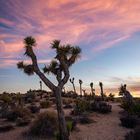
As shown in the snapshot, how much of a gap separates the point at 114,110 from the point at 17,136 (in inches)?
430

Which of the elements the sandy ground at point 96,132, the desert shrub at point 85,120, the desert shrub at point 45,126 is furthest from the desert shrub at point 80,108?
the desert shrub at point 45,126

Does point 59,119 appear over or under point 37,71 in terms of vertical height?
under

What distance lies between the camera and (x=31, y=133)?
17.1m

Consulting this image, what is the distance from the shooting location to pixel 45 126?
1717cm

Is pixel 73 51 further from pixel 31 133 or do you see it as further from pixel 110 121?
pixel 110 121

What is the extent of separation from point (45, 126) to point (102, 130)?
360 centimetres

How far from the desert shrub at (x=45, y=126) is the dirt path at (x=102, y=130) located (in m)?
1.28

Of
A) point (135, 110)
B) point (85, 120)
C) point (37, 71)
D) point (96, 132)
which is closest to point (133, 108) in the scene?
point (135, 110)

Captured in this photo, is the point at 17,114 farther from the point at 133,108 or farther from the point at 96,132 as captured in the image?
the point at 133,108

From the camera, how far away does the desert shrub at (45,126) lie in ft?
55.5

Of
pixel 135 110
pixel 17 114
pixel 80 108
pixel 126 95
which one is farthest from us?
pixel 126 95

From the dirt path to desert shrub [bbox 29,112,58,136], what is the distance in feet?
4.20

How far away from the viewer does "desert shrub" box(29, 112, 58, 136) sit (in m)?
16.9

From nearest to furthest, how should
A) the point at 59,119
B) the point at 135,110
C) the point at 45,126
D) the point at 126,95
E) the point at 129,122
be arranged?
the point at 59,119 < the point at 45,126 < the point at 129,122 < the point at 135,110 < the point at 126,95
